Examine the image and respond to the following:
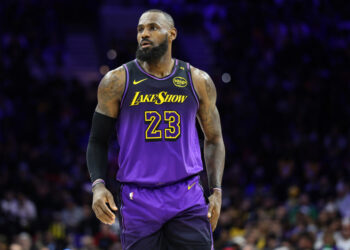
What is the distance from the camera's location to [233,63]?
1599 centimetres

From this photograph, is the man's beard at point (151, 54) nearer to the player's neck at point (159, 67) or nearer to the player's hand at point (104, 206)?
the player's neck at point (159, 67)

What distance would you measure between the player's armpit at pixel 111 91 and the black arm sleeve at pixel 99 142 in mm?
57

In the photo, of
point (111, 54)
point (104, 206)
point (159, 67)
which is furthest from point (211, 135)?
point (111, 54)

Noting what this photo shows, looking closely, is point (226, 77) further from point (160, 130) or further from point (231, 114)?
point (160, 130)

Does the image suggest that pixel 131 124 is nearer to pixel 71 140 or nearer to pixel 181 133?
pixel 181 133

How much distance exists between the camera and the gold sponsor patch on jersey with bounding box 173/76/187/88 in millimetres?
3818

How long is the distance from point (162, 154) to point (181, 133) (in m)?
0.19

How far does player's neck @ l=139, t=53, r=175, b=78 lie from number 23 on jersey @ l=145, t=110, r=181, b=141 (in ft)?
1.00

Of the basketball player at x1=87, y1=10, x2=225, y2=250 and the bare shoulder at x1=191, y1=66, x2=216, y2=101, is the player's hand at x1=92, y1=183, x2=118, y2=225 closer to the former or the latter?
the basketball player at x1=87, y1=10, x2=225, y2=250

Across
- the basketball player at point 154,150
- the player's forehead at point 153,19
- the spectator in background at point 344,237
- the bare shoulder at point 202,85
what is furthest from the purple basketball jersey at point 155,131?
the spectator in background at point 344,237

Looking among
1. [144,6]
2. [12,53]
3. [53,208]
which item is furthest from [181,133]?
[144,6]

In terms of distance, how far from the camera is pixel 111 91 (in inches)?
147

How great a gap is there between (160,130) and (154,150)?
0.13 m

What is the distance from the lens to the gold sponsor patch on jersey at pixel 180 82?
3818mm
